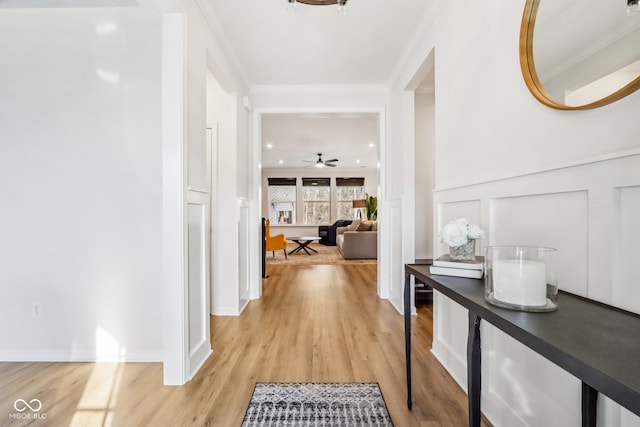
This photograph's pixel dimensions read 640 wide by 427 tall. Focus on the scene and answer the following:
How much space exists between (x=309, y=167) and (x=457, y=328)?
811 cm

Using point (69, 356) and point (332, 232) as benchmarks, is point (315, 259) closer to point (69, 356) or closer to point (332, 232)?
point (332, 232)

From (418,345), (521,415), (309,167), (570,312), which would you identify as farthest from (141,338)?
(309,167)

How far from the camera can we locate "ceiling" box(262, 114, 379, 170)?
202 inches

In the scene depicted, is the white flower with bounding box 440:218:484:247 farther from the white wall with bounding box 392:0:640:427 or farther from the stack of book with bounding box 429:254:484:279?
the white wall with bounding box 392:0:640:427

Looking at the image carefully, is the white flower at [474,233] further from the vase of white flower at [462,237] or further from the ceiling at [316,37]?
the ceiling at [316,37]

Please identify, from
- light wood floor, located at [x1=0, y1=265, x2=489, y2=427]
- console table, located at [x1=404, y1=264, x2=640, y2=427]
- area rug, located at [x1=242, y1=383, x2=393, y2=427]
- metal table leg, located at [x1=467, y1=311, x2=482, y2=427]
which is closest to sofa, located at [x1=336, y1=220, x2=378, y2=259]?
light wood floor, located at [x1=0, y1=265, x2=489, y2=427]

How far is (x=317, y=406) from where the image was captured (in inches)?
60.8

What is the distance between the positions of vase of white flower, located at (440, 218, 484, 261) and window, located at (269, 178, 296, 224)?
8538mm

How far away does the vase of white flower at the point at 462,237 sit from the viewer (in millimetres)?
1280

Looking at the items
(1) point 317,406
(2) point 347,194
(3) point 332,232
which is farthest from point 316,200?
(1) point 317,406

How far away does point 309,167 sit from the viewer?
31.2 feet

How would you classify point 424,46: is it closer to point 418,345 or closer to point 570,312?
point 570,312

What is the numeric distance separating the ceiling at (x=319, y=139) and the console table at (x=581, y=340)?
3127 mm

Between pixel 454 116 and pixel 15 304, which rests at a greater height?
pixel 454 116
